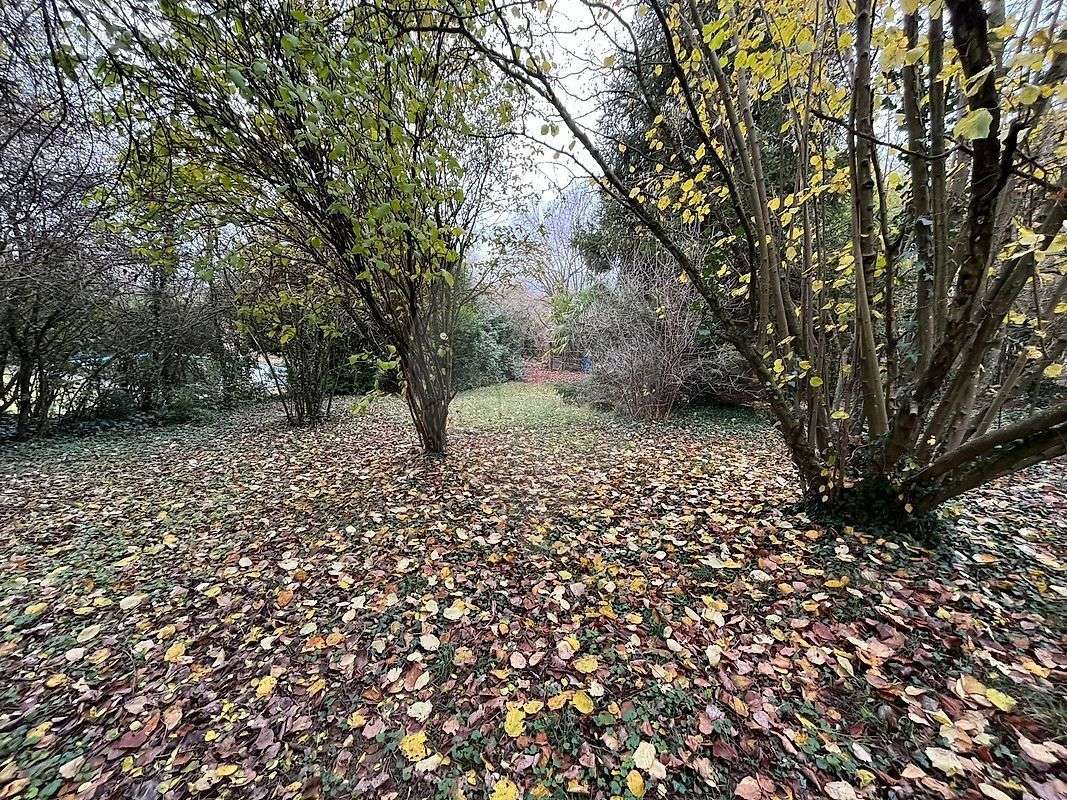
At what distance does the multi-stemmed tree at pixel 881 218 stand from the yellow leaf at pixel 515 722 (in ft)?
7.45

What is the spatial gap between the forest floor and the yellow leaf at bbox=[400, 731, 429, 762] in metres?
0.01

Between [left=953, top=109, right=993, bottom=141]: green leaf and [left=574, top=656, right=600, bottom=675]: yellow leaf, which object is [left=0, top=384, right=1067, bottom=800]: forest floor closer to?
[left=574, top=656, right=600, bottom=675]: yellow leaf

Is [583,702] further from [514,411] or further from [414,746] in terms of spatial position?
[514,411]

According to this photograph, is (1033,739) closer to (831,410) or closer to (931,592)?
(931,592)

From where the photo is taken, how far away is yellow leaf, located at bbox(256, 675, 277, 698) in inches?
67.6

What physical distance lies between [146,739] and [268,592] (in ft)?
2.77

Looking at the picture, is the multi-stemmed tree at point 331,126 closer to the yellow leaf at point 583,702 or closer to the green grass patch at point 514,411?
the yellow leaf at point 583,702

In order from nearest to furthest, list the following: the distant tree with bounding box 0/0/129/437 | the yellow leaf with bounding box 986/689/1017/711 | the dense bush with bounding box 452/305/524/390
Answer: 1. the yellow leaf with bounding box 986/689/1017/711
2. the distant tree with bounding box 0/0/129/437
3. the dense bush with bounding box 452/305/524/390

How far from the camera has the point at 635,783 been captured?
4.42 ft

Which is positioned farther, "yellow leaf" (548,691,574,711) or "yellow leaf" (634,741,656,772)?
"yellow leaf" (548,691,574,711)

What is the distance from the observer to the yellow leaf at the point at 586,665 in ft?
5.84

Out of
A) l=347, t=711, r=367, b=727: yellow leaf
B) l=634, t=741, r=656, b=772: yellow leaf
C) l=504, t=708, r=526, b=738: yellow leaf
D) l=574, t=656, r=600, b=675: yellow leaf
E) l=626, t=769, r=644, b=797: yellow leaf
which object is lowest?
l=626, t=769, r=644, b=797: yellow leaf

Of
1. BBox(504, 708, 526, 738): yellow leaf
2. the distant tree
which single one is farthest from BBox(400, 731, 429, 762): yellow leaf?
the distant tree

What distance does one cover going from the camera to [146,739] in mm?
1530
